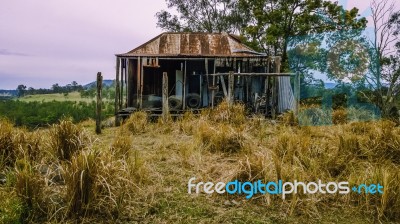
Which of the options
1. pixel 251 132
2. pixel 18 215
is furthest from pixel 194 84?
pixel 18 215

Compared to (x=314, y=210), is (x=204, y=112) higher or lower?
higher

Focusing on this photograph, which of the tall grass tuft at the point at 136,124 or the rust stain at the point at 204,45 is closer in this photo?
the tall grass tuft at the point at 136,124

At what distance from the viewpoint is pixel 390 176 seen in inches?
145

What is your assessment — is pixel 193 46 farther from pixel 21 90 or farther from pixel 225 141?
pixel 21 90

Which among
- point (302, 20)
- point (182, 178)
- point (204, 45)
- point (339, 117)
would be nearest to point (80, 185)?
point (182, 178)

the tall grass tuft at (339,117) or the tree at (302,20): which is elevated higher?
the tree at (302,20)

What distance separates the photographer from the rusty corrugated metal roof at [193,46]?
14.0m

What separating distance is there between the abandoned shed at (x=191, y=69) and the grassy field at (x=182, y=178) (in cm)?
726

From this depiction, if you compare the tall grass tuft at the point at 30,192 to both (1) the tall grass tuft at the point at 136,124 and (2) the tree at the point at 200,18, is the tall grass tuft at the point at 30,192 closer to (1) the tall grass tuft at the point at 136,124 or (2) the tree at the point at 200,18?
(1) the tall grass tuft at the point at 136,124

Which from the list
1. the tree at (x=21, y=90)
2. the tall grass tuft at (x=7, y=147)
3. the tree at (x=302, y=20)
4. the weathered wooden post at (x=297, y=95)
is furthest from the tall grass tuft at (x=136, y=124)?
the tree at (x=21, y=90)

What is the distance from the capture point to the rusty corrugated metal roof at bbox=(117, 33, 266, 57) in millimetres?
14031

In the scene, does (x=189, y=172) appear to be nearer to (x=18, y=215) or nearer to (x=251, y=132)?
(x=18, y=215)

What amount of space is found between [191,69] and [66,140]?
10.9 m

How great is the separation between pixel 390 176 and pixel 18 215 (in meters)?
4.21
